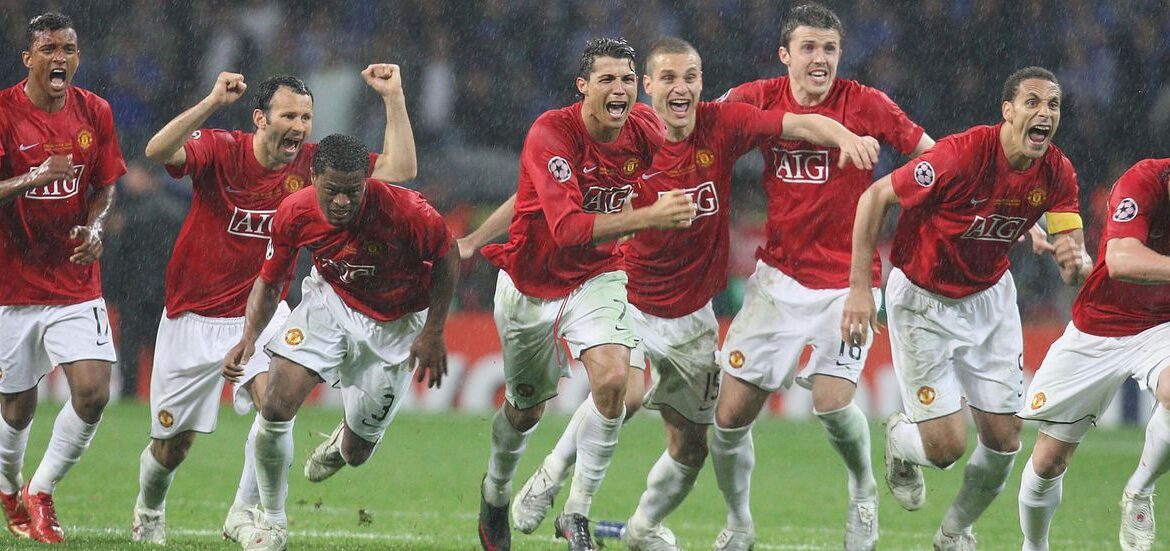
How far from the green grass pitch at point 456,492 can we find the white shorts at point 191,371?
1.97ft

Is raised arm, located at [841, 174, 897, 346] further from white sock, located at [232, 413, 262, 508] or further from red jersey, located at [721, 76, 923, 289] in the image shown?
white sock, located at [232, 413, 262, 508]

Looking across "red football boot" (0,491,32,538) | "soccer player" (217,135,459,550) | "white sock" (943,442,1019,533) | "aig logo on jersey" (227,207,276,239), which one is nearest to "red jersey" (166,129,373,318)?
"aig logo on jersey" (227,207,276,239)

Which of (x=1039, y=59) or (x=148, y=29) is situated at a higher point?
(x=1039, y=59)

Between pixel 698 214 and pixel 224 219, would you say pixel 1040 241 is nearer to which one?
pixel 698 214

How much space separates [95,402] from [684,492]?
2885mm

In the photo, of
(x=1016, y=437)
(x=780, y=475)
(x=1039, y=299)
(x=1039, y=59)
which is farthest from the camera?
(x=1039, y=59)

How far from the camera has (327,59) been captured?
1562 cm

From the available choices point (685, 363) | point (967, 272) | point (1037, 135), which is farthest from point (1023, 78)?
point (685, 363)

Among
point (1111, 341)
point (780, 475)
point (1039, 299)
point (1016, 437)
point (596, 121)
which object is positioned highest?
point (596, 121)

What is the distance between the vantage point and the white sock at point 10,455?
761cm

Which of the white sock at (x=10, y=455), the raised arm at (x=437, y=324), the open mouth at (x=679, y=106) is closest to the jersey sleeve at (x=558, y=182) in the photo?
the raised arm at (x=437, y=324)

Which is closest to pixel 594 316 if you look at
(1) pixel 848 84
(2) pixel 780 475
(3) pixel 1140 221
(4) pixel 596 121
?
(4) pixel 596 121

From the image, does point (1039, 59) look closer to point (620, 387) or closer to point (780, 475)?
point (780, 475)

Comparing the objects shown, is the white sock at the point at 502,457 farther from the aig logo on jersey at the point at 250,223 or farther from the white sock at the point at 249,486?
the aig logo on jersey at the point at 250,223
